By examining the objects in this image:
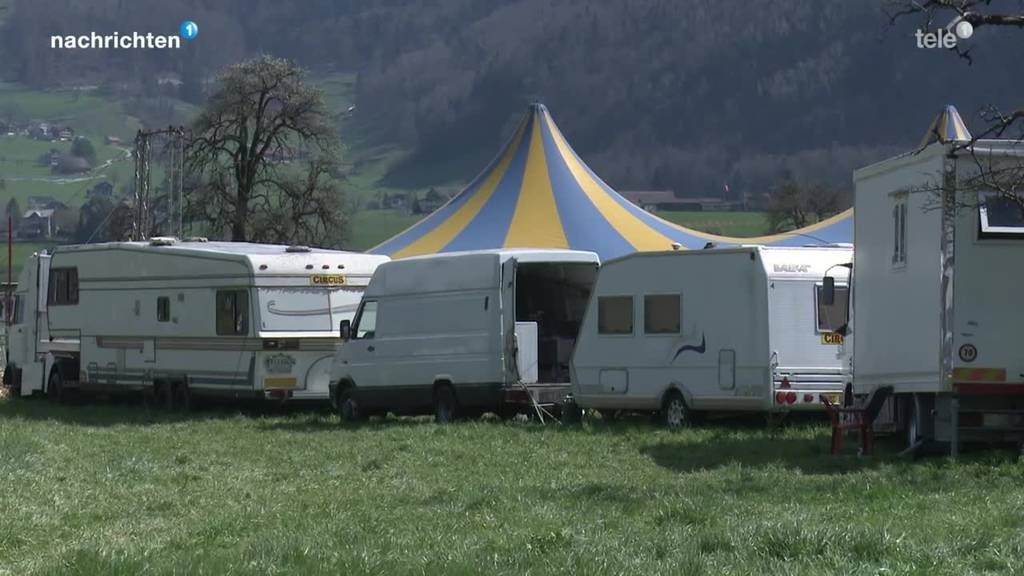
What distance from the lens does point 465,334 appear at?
86.2 feet

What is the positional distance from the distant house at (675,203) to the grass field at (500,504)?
4945 inches

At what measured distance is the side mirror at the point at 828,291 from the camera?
71.3ft

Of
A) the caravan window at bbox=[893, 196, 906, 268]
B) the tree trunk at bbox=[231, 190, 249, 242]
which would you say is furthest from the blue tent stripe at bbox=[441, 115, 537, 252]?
the tree trunk at bbox=[231, 190, 249, 242]

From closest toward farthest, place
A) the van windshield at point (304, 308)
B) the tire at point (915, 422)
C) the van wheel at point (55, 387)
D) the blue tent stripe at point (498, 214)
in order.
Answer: the tire at point (915, 422)
the van windshield at point (304, 308)
the van wheel at point (55, 387)
the blue tent stripe at point (498, 214)

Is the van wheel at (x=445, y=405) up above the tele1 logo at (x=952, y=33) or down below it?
below

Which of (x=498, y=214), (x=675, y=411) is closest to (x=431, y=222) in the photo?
(x=498, y=214)

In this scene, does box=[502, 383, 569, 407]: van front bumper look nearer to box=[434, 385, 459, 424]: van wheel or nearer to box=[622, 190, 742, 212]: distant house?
box=[434, 385, 459, 424]: van wheel

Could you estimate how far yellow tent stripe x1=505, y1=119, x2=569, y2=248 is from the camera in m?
36.0

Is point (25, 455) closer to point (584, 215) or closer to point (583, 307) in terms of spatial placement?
point (583, 307)

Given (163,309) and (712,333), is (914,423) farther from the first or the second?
(163,309)

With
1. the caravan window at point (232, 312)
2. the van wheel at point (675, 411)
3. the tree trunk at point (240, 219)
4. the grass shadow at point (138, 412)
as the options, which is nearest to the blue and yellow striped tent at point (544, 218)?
the grass shadow at point (138, 412)

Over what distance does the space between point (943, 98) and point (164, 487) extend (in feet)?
579

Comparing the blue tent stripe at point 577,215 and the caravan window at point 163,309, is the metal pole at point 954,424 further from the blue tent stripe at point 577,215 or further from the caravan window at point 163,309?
the blue tent stripe at point 577,215

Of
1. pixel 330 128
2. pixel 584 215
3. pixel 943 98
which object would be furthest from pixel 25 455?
pixel 943 98
